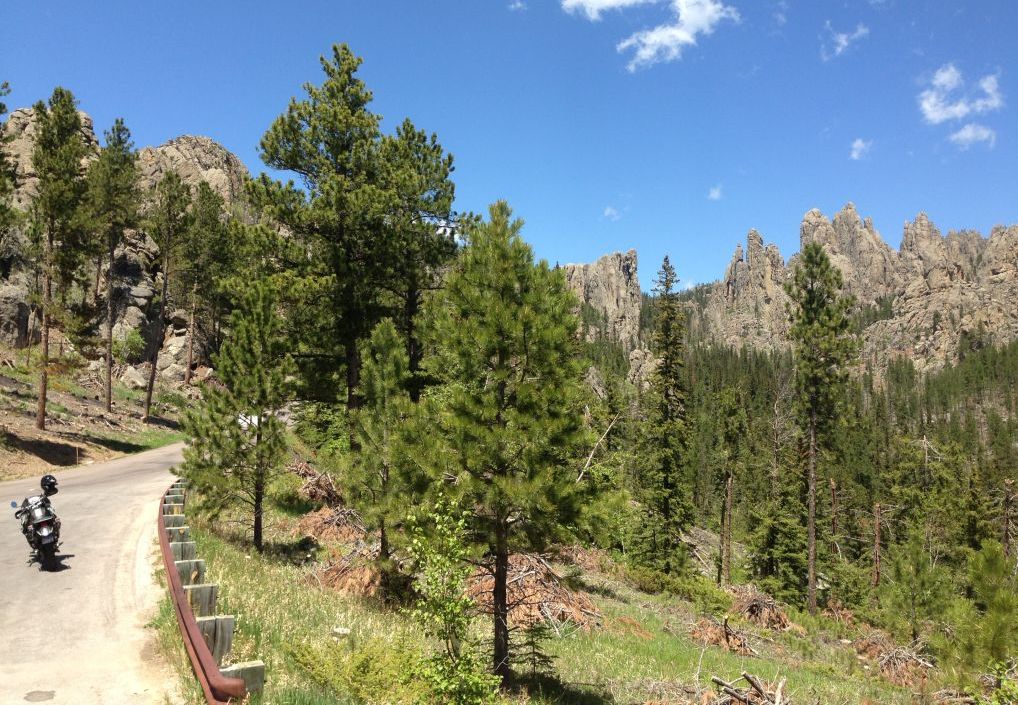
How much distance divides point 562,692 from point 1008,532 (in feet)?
172

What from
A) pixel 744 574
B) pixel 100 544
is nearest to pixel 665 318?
pixel 744 574

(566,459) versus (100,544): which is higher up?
(566,459)

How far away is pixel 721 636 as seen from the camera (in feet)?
57.7

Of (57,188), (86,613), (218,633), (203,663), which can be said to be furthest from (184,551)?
(57,188)

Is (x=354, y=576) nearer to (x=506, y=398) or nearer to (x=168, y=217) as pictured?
(x=506, y=398)

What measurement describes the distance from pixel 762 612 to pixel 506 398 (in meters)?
19.2

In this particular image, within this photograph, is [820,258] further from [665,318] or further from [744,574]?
[744,574]

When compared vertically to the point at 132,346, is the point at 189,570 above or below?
below

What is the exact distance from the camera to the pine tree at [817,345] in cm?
2647

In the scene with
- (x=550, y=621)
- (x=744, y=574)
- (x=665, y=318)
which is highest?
(x=665, y=318)

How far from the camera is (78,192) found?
2695 centimetres

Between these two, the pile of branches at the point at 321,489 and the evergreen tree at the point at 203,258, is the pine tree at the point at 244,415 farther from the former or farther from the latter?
the evergreen tree at the point at 203,258

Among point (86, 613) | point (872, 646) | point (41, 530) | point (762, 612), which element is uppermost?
point (41, 530)

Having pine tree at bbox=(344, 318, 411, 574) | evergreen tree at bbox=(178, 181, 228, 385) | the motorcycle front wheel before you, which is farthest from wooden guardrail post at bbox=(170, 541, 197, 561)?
evergreen tree at bbox=(178, 181, 228, 385)
